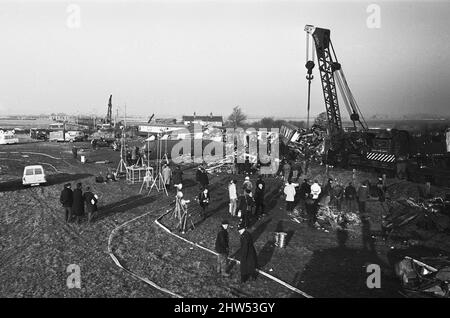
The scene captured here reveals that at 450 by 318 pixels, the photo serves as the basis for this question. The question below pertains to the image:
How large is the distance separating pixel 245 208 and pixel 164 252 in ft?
13.2

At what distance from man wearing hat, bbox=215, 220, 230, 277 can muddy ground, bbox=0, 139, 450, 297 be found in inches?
14.4

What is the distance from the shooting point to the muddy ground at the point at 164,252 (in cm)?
1036

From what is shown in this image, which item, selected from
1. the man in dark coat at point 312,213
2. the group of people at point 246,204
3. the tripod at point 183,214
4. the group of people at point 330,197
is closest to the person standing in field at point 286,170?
the group of people at point 330,197

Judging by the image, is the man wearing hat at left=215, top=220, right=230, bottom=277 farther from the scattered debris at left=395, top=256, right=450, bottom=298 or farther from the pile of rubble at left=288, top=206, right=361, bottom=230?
the pile of rubble at left=288, top=206, right=361, bottom=230

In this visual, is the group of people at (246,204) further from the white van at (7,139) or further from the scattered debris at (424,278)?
the white van at (7,139)

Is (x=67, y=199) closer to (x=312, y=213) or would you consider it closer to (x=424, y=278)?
(x=312, y=213)

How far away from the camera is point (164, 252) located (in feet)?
42.6

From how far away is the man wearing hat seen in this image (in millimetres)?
10898

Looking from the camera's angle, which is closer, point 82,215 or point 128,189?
point 82,215

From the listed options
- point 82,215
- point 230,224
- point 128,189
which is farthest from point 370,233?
point 128,189

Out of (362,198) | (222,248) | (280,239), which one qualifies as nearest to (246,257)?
(222,248)
